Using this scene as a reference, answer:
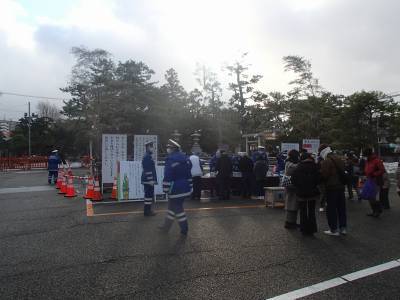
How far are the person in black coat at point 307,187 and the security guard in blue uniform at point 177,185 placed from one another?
85.1 inches

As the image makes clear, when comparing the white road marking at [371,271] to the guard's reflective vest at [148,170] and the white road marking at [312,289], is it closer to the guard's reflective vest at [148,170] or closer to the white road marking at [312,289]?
the white road marking at [312,289]

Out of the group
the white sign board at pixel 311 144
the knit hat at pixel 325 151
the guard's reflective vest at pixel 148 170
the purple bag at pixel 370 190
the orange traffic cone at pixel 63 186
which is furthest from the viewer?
the white sign board at pixel 311 144

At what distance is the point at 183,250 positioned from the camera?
658 cm

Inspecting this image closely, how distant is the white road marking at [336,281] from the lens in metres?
4.54

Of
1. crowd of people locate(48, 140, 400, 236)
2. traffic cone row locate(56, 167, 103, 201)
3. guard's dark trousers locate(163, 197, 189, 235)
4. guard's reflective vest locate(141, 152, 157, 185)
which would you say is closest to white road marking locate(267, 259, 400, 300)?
crowd of people locate(48, 140, 400, 236)

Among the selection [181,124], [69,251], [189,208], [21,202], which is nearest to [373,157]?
[189,208]

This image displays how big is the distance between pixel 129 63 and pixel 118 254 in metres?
43.6

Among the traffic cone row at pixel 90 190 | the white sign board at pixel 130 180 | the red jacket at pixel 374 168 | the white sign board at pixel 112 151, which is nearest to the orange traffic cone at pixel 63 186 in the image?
the traffic cone row at pixel 90 190

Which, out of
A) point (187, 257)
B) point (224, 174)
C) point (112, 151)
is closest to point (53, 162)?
point (112, 151)

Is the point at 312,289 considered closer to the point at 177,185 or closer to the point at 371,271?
the point at 371,271

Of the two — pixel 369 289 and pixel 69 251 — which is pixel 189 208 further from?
pixel 369 289

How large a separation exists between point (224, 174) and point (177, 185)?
5917mm

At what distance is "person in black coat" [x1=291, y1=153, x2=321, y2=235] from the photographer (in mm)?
7797

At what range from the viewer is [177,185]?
765cm
